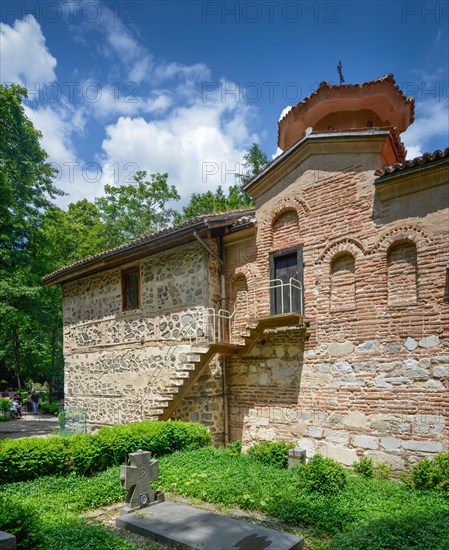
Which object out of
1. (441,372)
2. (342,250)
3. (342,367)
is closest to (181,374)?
(342,367)

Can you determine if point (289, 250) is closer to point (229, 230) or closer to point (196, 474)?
point (229, 230)

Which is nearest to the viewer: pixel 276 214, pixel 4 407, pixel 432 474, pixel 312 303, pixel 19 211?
pixel 432 474

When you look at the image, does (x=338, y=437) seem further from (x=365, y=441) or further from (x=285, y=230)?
(x=285, y=230)

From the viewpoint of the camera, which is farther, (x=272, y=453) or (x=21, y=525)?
(x=272, y=453)

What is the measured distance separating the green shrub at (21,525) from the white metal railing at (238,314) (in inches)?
239

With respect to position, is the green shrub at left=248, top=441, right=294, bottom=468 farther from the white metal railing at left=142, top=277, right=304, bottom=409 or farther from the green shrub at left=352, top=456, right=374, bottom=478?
the white metal railing at left=142, top=277, right=304, bottom=409

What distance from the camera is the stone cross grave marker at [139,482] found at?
21.5 feet

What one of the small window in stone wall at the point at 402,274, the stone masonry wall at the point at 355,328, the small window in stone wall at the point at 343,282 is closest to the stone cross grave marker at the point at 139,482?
the stone masonry wall at the point at 355,328

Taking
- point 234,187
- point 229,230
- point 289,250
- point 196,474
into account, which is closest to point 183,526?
point 196,474

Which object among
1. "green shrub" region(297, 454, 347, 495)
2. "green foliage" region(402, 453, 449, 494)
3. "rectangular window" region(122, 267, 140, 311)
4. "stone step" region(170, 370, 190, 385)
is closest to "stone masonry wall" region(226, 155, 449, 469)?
"green foliage" region(402, 453, 449, 494)

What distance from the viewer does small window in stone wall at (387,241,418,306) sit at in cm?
877

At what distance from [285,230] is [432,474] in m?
6.21

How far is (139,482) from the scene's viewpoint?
22.0 ft

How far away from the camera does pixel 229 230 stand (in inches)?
474
